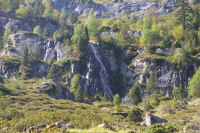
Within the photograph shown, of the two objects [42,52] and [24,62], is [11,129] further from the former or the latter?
[42,52]

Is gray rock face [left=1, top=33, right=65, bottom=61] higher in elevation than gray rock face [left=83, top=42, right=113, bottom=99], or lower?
higher

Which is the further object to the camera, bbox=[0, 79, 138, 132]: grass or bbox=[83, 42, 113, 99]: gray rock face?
bbox=[83, 42, 113, 99]: gray rock face

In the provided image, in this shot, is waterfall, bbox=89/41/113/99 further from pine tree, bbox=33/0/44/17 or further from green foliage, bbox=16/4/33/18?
pine tree, bbox=33/0/44/17

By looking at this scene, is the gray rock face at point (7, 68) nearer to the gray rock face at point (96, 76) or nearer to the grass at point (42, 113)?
the grass at point (42, 113)

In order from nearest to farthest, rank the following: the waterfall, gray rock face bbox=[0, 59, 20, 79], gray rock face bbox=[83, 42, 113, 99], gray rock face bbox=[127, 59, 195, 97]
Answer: gray rock face bbox=[127, 59, 195, 97] < gray rock face bbox=[83, 42, 113, 99] < the waterfall < gray rock face bbox=[0, 59, 20, 79]

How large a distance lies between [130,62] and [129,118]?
186ft

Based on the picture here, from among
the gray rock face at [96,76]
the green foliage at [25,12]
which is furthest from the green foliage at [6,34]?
the gray rock face at [96,76]

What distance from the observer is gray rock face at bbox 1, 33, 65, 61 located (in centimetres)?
10825

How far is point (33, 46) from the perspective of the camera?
116 meters


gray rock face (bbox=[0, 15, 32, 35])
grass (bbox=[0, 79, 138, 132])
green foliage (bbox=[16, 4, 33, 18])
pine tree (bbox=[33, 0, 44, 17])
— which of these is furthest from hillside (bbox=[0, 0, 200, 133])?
pine tree (bbox=[33, 0, 44, 17])

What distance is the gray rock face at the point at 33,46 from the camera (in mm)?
108250

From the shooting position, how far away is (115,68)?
3974 inches

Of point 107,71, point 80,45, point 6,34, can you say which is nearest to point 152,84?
point 107,71

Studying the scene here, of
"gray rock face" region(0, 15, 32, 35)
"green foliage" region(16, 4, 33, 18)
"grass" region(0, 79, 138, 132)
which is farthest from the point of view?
"green foliage" region(16, 4, 33, 18)
